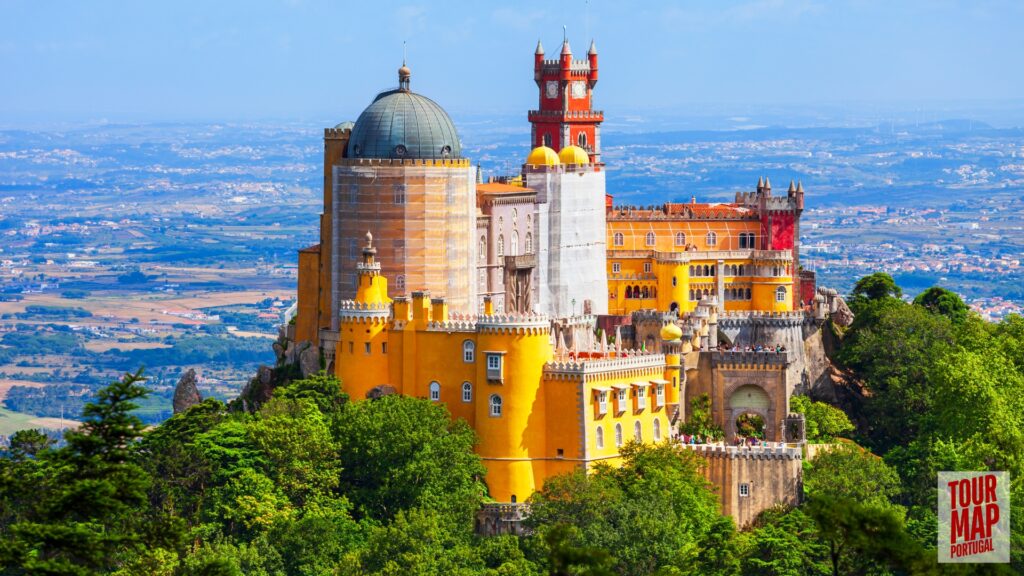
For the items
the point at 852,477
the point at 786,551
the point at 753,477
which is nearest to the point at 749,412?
the point at 753,477

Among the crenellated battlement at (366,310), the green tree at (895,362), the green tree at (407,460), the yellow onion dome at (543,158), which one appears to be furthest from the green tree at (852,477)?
the yellow onion dome at (543,158)

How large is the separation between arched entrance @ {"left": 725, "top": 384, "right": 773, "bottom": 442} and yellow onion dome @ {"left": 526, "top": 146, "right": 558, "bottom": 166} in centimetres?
2025

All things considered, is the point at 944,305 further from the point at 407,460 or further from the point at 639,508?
the point at 407,460

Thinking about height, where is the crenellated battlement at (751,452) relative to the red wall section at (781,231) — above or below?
below

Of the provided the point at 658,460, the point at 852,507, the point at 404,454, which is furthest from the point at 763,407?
the point at 852,507

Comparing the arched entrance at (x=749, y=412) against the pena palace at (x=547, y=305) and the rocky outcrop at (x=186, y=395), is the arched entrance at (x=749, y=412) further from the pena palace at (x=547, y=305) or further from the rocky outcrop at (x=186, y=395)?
the rocky outcrop at (x=186, y=395)

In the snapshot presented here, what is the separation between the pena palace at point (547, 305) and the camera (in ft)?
374

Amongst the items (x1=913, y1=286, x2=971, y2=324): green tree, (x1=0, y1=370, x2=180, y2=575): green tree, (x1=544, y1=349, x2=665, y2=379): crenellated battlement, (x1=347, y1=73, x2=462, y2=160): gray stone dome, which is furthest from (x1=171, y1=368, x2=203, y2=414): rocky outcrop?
(x1=0, y1=370, x2=180, y2=575): green tree

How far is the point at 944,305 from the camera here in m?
147

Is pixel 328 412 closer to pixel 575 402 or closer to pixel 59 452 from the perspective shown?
pixel 575 402

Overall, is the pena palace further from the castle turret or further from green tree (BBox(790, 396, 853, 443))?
green tree (BBox(790, 396, 853, 443))

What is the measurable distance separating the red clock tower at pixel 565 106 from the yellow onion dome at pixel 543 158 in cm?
1265

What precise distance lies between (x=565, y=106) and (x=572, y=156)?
14162mm

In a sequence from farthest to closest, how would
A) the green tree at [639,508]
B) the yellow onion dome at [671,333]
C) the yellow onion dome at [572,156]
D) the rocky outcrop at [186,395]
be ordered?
1. the yellow onion dome at [572,156]
2. the rocky outcrop at [186,395]
3. the yellow onion dome at [671,333]
4. the green tree at [639,508]
